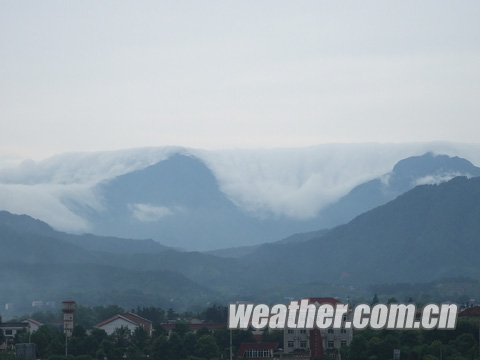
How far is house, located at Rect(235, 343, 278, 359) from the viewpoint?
9812 cm

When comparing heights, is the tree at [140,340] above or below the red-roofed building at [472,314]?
below

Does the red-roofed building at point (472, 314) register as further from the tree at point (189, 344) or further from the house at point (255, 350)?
the tree at point (189, 344)

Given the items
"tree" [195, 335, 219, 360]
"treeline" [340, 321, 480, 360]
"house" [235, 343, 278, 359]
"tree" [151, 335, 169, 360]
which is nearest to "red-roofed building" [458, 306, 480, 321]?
"treeline" [340, 321, 480, 360]

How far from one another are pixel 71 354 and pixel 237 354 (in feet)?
45.4

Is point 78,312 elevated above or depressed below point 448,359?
above

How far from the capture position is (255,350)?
99.1 meters

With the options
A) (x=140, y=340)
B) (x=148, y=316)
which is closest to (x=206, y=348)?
(x=140, y=340)

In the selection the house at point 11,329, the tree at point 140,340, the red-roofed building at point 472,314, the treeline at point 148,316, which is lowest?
the tree at point 140,340

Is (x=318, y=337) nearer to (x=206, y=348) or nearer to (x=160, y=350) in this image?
(x=206, y=348)

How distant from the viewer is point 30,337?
10881cm

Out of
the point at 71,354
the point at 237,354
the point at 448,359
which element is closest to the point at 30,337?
the point at 71,354

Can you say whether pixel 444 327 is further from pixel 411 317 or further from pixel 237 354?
pixel 237 354

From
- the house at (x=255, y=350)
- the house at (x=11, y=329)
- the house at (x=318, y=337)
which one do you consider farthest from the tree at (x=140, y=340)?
the house at (x=11, y=329)

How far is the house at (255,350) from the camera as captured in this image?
98125mm
